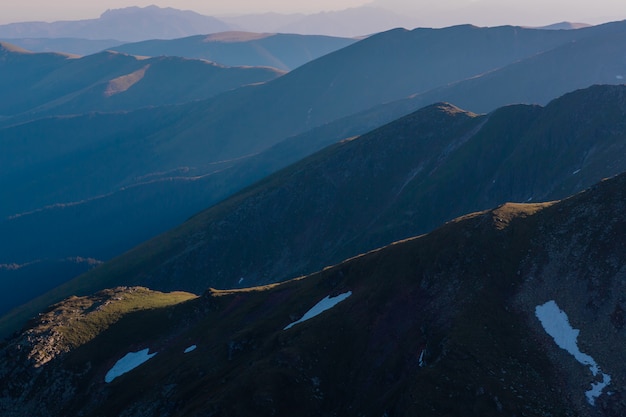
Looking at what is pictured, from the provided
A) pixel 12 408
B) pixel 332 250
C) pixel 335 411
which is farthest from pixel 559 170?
pixel 12 408

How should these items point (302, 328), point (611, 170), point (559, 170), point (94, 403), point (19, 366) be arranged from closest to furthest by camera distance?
point (302, 328) → point (94, 403) → point (19, 366) → point (611, 170) → point (559, 170)

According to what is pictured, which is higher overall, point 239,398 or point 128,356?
point 239,398

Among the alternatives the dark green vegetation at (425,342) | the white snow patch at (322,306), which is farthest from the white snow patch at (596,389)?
the white snow patch at (322,306)

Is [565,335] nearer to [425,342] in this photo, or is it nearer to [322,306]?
[425,342]

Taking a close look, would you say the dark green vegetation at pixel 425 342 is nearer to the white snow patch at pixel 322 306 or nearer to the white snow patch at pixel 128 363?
the white snow patch at pixel 322 306

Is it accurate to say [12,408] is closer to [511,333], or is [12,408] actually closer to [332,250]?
[511,333]

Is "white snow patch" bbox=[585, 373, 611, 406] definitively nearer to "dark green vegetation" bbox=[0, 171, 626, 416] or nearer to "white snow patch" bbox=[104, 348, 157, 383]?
"dark green vegetation" bbox=[0, 171, 626, 416]
